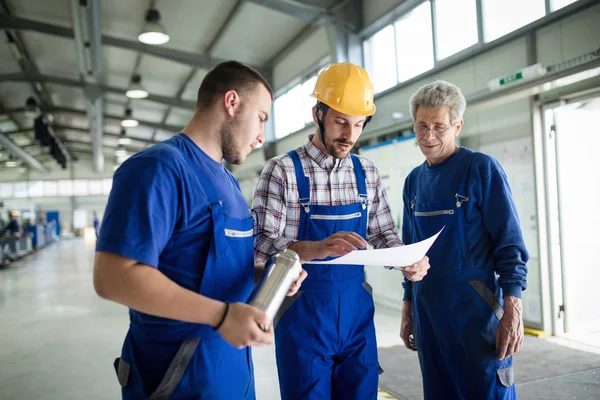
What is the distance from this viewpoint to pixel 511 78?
185 inches

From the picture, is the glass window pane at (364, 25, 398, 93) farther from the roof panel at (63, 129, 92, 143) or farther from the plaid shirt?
the roof panel at (63, 129, 92, 143)

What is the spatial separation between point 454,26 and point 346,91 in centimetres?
461

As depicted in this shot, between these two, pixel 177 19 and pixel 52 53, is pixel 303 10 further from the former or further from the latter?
pixel 52 53

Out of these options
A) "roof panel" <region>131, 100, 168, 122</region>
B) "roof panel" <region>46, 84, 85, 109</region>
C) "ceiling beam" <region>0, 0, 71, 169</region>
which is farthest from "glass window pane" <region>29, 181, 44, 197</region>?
"roof panel" <region>131, 100, 168, 122</region>

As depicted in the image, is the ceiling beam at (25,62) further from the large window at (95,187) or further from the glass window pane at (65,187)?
the glass window pane at (65,187)

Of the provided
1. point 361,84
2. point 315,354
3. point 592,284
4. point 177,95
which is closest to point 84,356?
point 315,354

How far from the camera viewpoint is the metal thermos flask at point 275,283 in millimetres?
1183

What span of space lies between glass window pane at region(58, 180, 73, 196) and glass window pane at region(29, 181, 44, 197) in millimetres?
1076

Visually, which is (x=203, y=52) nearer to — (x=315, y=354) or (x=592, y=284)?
(x=592, y=284)

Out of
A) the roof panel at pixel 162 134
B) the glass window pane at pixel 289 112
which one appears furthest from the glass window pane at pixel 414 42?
the roof panel at pixel 162 134

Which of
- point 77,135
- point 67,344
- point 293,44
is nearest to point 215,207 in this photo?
point 67,344

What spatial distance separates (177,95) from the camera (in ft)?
47.8

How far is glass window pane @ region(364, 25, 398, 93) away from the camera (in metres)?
7.29

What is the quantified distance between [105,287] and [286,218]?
987 mm
